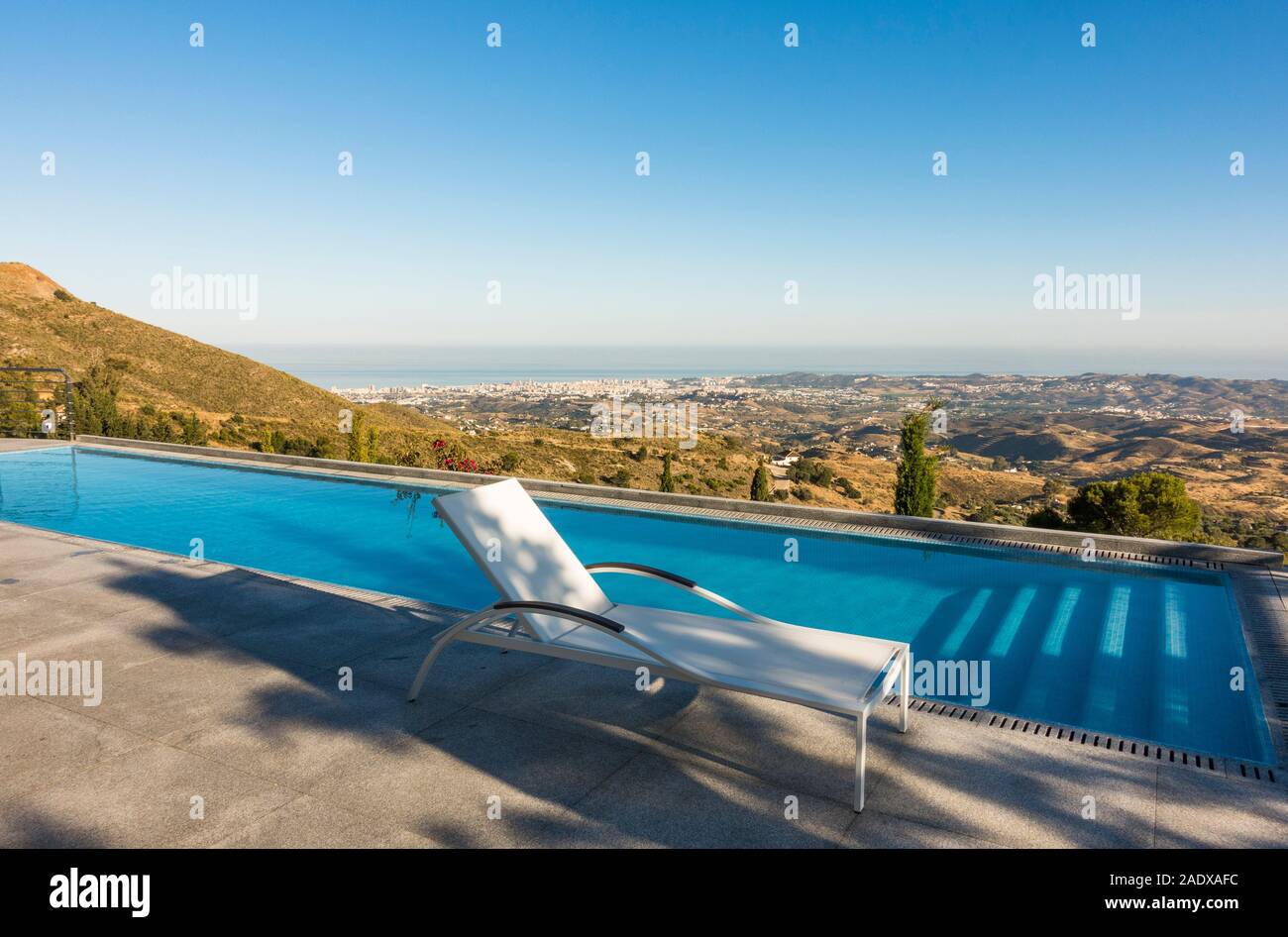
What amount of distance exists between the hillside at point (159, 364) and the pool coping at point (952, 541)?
15426mm

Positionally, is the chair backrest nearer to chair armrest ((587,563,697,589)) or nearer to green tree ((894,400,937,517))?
chair armrest ((587,563,697,589))

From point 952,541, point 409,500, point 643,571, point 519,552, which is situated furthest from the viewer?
point 409,500

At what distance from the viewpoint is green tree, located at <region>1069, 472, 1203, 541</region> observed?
807 cm

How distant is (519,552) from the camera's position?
3.97 meters

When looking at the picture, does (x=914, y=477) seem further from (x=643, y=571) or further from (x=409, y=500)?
(x=409, y=500)

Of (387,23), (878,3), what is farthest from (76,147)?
(878,3)

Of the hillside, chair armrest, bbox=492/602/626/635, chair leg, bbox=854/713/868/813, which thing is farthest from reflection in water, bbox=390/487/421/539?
the hillside

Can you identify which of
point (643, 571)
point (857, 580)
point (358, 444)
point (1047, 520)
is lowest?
point (857, 580)

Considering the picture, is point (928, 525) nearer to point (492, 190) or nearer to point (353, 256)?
point (492, 190)

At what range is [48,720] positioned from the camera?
346 centimetres

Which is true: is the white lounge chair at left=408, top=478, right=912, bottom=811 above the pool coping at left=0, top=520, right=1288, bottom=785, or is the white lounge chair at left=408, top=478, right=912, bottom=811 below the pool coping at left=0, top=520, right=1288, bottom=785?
above

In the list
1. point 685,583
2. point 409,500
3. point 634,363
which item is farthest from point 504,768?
point 634,363

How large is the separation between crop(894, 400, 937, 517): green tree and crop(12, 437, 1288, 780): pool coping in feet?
3.54

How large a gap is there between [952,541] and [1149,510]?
2.40 meters
